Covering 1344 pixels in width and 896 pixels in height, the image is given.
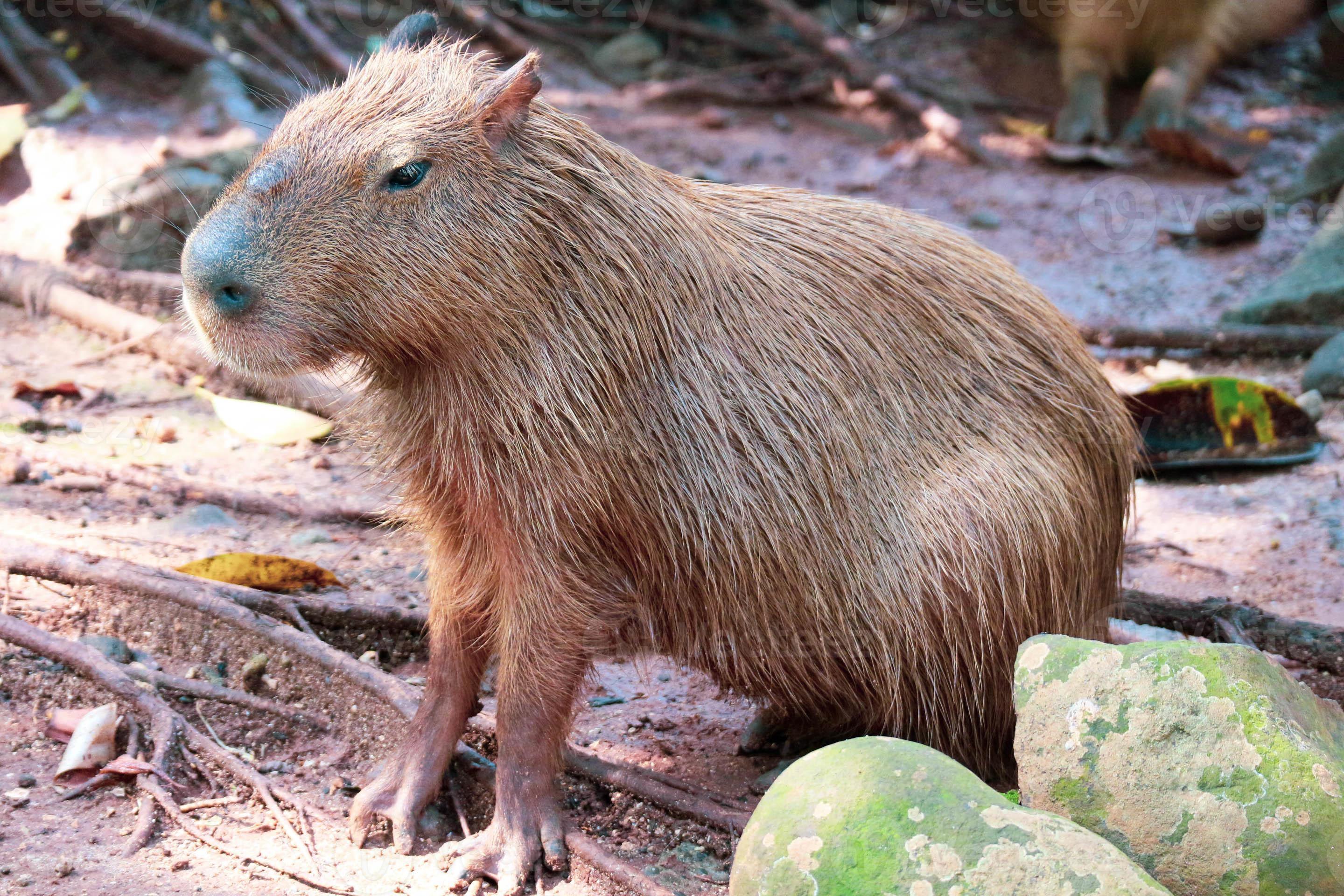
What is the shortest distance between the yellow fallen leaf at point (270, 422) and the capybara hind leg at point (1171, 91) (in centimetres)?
597

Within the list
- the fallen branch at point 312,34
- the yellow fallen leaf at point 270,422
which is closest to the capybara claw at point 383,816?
the yellow fallen leaf at point 270,422

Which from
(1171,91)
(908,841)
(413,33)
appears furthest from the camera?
(1171,91)

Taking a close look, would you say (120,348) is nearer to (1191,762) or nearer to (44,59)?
(44,59)

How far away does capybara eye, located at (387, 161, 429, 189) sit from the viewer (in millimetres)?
2430

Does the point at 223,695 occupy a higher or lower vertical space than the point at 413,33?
lower

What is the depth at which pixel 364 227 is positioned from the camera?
7.90ft

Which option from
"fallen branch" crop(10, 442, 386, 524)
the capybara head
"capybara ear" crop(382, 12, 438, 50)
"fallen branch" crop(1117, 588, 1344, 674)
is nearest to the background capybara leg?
"fallen branch" crop(1117, 588, 1344, 674)

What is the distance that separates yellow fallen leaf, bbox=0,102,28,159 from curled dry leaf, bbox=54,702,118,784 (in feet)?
15.5

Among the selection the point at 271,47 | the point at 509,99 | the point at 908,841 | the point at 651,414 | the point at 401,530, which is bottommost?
the point at 401,530

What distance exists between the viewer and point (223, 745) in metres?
2.91

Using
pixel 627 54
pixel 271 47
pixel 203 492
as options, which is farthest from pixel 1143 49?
pixel 203 492

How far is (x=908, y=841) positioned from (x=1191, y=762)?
0.51 metres

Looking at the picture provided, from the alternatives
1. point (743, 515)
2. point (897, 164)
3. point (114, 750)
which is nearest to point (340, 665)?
point (114, 750)

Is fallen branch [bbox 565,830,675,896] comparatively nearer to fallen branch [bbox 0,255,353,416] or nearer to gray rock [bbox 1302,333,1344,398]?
fallen branch [bbox 0,255,353,416]
